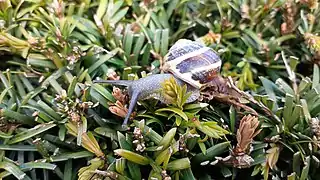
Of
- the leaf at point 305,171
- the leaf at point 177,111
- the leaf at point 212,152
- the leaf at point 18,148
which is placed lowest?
the leaf at point 305,171

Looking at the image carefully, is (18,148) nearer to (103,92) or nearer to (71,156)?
(71,156)

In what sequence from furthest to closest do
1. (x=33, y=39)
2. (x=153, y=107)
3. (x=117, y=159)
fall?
1. (x=33, y=39)
2. (x=153, y=107)
3. (x=117, y=159)

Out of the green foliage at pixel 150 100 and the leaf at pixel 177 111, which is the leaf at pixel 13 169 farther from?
the leaf at pixel 177 111

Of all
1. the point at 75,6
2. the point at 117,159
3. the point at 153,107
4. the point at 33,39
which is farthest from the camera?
the point at 75,6

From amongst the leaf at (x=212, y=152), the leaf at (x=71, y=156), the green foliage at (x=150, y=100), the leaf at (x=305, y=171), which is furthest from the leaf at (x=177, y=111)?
the leaf at (x=305, y=171)

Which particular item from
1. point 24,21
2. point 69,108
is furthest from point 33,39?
point 69,108

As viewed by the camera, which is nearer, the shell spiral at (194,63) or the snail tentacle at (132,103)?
the snail tentacle at (132,103)

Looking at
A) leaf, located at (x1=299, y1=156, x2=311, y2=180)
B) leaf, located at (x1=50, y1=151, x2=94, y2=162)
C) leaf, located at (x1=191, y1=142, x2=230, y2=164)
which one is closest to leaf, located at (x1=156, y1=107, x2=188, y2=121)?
leaf, located at (x1=191, y1=142, x2=230, y2=164)

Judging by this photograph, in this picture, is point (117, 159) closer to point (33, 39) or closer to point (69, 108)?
point (69, 108)
